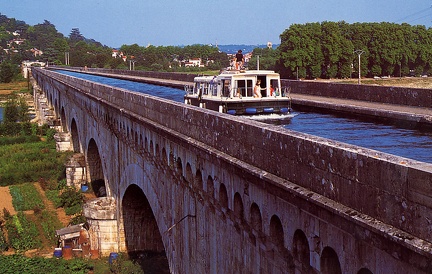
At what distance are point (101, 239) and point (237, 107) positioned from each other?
36.9 feet

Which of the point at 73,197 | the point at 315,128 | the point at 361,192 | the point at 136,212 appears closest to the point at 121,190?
the point at 136,212

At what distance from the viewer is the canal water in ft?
42.5

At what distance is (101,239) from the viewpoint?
29156 mm

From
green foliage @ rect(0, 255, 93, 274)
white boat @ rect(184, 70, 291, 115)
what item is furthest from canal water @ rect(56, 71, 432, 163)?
green foliage @ rect(0, 255, 93, 274)

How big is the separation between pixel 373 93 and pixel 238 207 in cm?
1453


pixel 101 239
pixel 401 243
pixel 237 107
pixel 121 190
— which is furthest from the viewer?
pixel 101 239

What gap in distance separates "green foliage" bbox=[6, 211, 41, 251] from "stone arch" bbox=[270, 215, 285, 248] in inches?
976

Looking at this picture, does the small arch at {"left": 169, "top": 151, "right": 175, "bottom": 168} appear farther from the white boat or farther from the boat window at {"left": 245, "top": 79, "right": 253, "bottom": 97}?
the boat window at {"left": 245, "top": 79, "right": 253, "bottom": 97}

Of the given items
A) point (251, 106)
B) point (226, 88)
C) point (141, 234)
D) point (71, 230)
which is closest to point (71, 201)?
point (71, 230)

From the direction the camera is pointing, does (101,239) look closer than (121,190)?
No

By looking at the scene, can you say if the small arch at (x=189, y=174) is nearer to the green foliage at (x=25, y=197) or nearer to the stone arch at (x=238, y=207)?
the stone arch at (x=238, y=207)

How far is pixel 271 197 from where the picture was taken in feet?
31.3

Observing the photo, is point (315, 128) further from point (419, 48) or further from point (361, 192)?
point (419, 48)

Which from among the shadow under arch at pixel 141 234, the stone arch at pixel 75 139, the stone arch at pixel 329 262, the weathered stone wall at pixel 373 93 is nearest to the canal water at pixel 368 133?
the weathered stone wall at pixel 373 93
